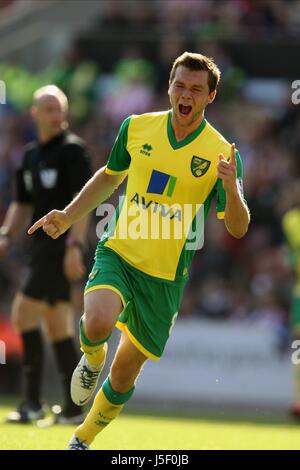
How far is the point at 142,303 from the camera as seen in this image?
287 inches

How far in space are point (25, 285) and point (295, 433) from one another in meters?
2.70

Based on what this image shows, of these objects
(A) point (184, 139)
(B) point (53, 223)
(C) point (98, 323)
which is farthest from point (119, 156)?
(C) point (98, 323)

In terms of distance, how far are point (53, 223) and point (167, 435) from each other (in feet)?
9.70

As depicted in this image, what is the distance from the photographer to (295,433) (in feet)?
35.2

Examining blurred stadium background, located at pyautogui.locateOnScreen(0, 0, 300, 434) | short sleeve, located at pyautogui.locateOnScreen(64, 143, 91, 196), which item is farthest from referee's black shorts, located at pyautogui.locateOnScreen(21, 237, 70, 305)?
blurred stadium background, located at pyautogui.locateOnScreen(0, 0, 300, 434)

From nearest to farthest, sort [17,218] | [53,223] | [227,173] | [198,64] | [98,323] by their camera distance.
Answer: [227,173], [98,323], [53,223], [198,64], [17,218]

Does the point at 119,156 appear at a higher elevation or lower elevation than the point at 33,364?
higher

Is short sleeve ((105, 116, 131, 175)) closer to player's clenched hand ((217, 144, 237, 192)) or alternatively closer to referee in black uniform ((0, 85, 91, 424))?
player's clenched hand ((217, 144, 237, 192))

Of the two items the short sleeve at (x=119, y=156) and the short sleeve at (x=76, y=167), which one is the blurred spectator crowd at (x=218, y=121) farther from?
the short sleeve at (x=119, y=156)

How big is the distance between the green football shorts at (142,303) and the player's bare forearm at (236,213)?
65 cm

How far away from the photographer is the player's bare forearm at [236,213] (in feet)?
22.4

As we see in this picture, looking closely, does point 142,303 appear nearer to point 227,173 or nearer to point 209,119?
point 227,173
